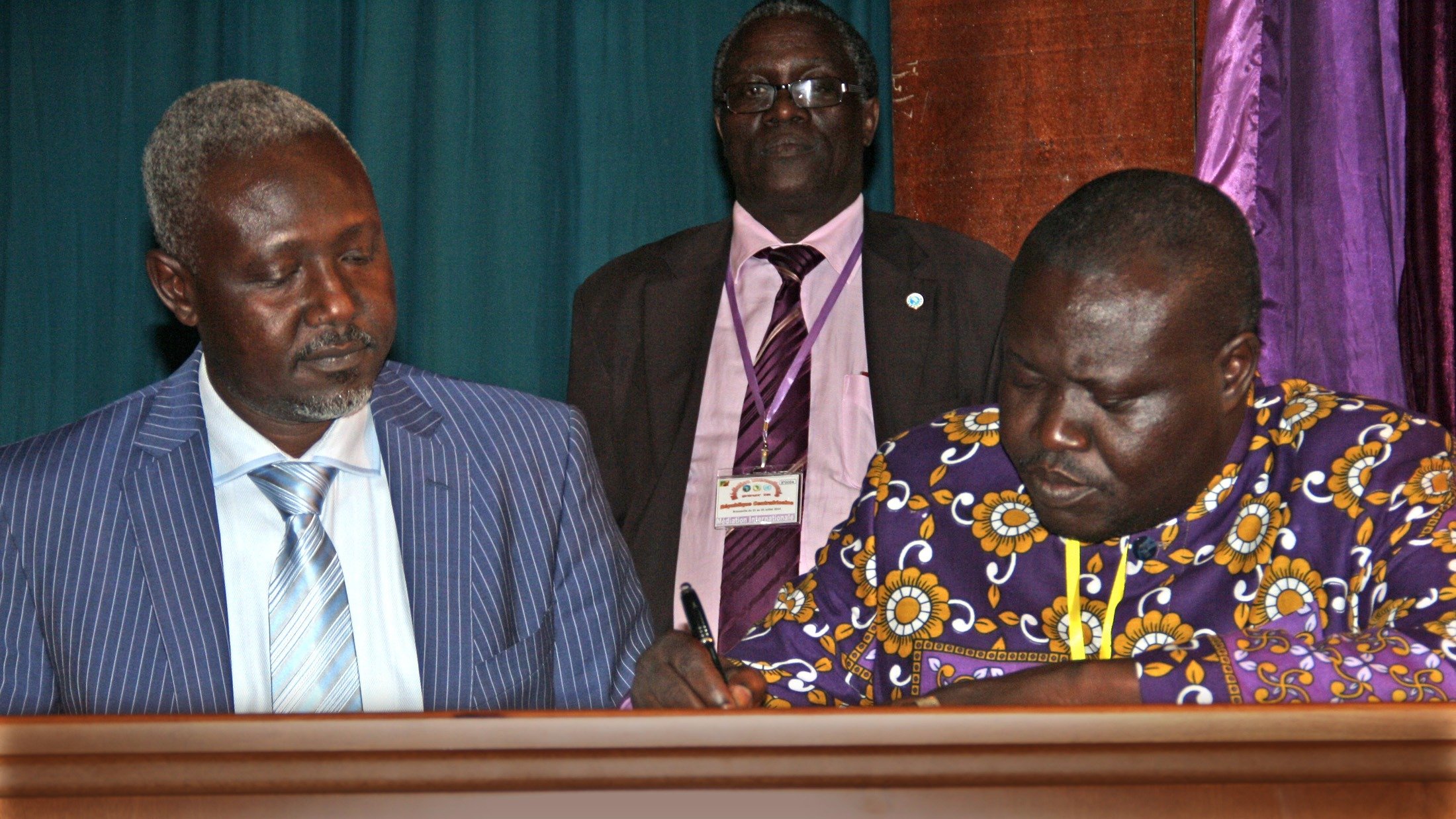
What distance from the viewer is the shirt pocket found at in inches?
117

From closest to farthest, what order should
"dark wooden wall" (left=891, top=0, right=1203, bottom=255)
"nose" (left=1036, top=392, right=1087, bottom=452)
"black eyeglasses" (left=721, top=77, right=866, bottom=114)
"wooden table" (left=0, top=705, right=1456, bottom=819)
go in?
1. "wooden table" (left=0, top=705, right=1456, bottom=819)
2. "nose" (left=1036, top=392, right=1087, bottom=452)
3. "black eyeglasses" (left=721, top=77, right=866, bottom=114)
4. "dark wooden wall" (left=891, top=0, right=1203, bottom=255)

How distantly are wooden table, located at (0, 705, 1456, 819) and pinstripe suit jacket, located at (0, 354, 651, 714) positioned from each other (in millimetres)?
1043

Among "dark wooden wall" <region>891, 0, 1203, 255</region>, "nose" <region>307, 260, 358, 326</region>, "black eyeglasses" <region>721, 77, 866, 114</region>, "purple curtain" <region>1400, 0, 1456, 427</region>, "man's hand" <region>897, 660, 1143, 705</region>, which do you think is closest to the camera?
"man's hand" <region>897, 660, 1143, 705</region>

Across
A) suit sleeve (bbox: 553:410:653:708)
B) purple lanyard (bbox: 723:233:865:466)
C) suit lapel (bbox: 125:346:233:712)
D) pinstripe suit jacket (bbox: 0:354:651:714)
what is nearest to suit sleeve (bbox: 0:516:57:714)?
pinstripe suit jacket (bbox: 0:354:651:714)

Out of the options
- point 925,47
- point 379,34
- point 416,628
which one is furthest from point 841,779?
point 379,34

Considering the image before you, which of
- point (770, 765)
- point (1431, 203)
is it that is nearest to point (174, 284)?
point (770, 765)

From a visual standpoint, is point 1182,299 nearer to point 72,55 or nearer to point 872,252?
point 872,252

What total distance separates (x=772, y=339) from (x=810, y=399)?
0.18m

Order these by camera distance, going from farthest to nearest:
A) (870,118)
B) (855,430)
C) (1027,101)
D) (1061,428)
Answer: (1027,101) < (870,118) < (855,430) < (1061,428)

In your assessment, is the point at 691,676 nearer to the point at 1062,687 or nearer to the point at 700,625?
the point at 700,625

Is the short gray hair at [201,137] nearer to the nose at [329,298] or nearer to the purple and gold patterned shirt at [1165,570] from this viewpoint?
the nose at [329,298]

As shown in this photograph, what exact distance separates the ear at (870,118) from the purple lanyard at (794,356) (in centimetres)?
25

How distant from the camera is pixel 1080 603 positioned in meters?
1.95

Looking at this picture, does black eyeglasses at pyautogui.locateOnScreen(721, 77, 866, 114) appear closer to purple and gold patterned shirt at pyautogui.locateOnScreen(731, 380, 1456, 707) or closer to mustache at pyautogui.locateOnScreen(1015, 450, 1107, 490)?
purple and gold patterned shirt at pyautogui.locateOnScreen(731, 380, 1456, 707)
